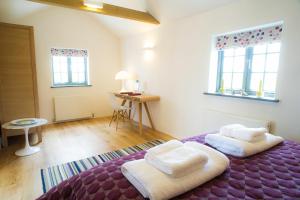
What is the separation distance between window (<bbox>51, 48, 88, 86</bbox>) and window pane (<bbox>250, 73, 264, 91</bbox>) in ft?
13.3

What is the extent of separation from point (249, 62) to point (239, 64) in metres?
0.16

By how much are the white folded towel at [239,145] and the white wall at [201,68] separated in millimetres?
731

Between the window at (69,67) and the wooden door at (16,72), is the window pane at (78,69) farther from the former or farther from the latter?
the wooden door at (16,72)

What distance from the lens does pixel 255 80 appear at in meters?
2.64

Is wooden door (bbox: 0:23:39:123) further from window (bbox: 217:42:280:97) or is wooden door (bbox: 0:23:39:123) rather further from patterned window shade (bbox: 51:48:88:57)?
window (bbox: 217:42:280:97)

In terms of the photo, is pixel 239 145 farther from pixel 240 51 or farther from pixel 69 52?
pixel 69 52

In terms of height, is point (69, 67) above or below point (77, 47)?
below

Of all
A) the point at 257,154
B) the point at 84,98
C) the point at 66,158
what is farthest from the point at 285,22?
the point at 84,98

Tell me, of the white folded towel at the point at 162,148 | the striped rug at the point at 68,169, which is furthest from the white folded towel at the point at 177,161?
the striped rug at the point at 68,169

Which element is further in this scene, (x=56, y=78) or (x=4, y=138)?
(x=56, y=78)

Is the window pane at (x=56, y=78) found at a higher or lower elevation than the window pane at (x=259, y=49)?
lower

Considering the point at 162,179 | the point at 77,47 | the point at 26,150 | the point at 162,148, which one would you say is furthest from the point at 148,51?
the point at 162,179

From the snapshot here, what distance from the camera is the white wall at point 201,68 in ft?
7.04

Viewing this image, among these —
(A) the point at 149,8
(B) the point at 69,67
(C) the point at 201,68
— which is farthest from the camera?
(B) the point at 69,67
